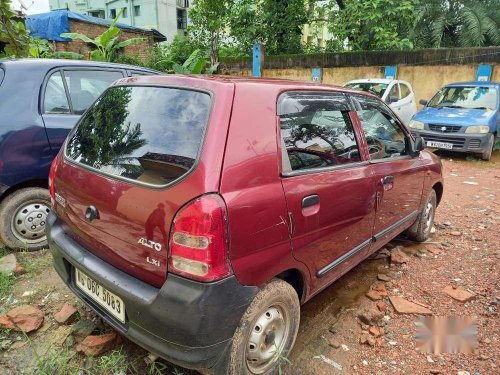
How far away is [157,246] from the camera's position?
1745mm

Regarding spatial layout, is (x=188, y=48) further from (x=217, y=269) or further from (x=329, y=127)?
(x=217, y=269)

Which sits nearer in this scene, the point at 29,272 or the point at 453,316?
the point at 453,316

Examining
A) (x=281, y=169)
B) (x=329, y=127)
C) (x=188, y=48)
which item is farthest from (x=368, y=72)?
(x=281, y=169)

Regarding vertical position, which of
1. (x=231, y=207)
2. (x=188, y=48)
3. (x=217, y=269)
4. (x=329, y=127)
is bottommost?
(x=217, y=269)

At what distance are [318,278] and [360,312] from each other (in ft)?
2.56

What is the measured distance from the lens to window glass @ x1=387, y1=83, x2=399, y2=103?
30.0 ft

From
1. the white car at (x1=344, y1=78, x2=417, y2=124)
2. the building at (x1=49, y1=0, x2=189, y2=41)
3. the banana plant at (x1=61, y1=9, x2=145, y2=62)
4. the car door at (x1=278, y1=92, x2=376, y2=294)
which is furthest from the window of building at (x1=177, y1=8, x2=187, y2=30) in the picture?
the car door at (x1=278, y1=92, x2=376, y2=294)

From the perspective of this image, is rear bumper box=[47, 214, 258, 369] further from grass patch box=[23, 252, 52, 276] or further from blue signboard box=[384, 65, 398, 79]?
blue signboard box=[384, 65, 398, 79]

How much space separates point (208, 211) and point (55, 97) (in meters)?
2.76

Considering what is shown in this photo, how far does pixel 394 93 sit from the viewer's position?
9461 millimetres

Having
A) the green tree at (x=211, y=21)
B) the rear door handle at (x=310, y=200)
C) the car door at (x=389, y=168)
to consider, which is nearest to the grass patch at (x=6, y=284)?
the rear door handle at (x=310, y=200)

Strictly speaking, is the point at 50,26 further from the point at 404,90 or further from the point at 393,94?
the point at 404,90

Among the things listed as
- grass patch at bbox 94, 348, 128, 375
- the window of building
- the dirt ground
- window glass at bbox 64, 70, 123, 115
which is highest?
the window of building

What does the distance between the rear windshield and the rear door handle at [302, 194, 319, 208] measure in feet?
2.32
